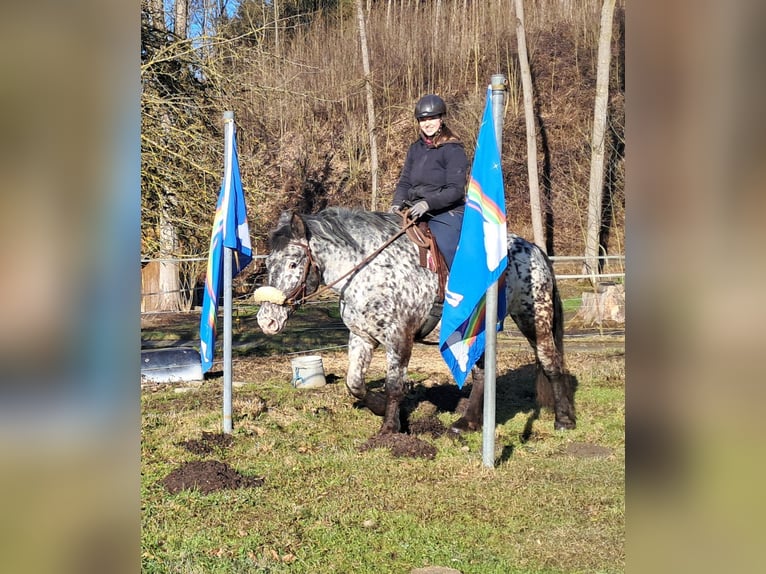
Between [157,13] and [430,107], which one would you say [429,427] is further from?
[157,13]

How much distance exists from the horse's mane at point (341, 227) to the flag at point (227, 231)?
611 millimetres

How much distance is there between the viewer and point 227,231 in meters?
5.70

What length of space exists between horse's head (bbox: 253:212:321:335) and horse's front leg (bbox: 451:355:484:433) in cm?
180

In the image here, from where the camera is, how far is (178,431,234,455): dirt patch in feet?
17.2

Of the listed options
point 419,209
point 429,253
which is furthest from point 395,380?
point 419,209

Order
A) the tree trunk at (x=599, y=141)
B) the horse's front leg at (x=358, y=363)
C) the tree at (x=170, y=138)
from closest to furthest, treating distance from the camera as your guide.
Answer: the horse's front leg at (x=358, y=363)
the tree at (x=170, y=138)
the tree trunk at (x=599, y=141)

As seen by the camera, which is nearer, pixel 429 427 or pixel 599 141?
pixel 429 427

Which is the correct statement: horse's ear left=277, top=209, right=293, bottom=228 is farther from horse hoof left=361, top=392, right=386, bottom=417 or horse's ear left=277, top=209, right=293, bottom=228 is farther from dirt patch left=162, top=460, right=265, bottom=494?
dirt patch left=162, top=460, right=265, bottom=494

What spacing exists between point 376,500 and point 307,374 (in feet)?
11.8

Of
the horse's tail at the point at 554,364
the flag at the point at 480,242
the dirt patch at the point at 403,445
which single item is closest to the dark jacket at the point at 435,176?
the flag at the point at 480,242

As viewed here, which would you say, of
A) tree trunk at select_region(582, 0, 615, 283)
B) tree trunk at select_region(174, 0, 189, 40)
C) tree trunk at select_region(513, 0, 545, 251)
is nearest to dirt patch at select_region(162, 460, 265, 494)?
tree trunk at select_region(174, 0, 189, 40)

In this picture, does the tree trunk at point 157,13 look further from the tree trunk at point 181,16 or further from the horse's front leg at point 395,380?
the horse's front leg at point 395,380

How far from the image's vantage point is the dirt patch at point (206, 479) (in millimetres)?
4391
